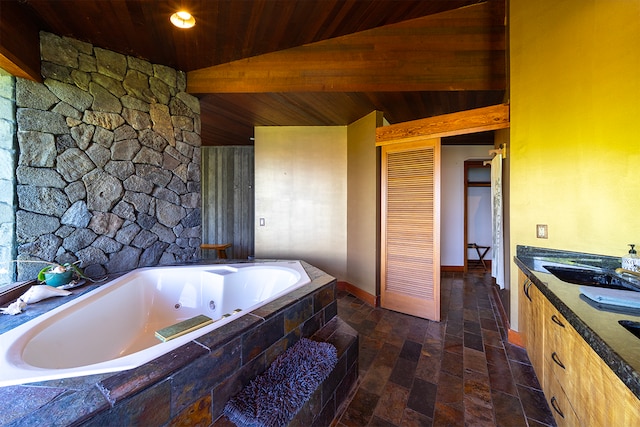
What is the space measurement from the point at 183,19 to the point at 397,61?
194cm

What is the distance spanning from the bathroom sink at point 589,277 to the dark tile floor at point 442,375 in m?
0.80

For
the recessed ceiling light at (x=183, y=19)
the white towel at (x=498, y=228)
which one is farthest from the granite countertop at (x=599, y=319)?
the recessed ceiling light at (x=183, y=19)

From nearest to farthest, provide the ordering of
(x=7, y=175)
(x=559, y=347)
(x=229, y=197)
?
(x=559, y=347), (x=7, y=175), (x=229, y=197)

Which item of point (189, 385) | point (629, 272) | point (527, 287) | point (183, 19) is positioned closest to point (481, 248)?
point (527, 287)

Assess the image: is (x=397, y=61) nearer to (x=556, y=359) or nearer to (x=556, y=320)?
(x=556, y=320)

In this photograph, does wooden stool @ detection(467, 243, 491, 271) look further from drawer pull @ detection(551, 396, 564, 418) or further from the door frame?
drawer pull @ detection(551, 396, 564, 418)

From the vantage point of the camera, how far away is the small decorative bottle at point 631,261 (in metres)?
1.49

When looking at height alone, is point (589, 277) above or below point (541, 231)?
below

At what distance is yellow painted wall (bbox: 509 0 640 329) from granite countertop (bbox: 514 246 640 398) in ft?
0.41

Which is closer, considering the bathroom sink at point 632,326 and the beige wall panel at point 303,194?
the bathroom sink at point 632,326

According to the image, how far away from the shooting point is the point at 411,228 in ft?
9.64

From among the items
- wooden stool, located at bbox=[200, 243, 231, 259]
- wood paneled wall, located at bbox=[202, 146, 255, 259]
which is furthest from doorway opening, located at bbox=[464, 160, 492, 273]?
wooden stool, located at bbox=[200, 243, 231, 259]

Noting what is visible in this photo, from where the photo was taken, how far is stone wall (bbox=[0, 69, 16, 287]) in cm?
182

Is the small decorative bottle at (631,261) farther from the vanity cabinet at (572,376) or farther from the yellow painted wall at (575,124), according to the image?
the vanity cabinet at (572,376)
